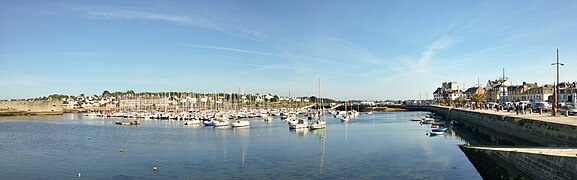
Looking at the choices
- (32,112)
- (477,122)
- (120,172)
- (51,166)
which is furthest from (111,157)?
(32,112)

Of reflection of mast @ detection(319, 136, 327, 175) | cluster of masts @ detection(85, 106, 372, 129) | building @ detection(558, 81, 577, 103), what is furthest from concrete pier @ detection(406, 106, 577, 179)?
building @ detection(558, 81, 577, 103)

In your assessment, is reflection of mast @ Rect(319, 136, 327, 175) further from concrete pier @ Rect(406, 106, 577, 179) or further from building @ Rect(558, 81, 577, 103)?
building @ Rect(558, 81, 577, 103)

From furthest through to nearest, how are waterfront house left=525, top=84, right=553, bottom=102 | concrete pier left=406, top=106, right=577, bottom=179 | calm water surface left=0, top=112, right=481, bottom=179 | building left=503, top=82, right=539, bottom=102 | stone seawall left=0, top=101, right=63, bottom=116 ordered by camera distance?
stone seawall left=0, top=101, right=63, bottom=116 < building left=503, top=82, right=539, bottom=102 < waterfront house left=525, top=84, right=553, bottom=102 < calm water surface left=0, top=112, right=481, bottom=179 < concrete pier left=406, top=106, right=577, bottom=179

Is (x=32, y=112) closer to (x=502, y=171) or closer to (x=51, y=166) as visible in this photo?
(x=51, y=166)

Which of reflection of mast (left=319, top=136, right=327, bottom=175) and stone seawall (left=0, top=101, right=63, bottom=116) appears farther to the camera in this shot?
stone seawall (left=0, top=101, right=63, bottom=116)

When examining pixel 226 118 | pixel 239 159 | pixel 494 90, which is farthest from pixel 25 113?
pixel 494 90

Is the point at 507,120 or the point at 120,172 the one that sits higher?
the point at 507,120

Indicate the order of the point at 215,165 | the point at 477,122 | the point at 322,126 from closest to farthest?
the point at 215,165 → the point at 477,122 → the point at 322,126

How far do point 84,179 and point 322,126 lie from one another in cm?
3877

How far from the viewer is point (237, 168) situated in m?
27.2

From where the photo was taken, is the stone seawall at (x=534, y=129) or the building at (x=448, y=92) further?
the building at (x=448, y=92)

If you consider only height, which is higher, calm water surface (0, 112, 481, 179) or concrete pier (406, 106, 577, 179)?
concrete pier (406, 106, 577, 179)

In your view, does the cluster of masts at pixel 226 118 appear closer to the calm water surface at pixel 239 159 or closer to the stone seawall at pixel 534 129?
the calm water surface at pixel 239 159

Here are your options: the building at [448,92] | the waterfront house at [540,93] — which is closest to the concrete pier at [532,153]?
the waterfront house at [540,93]
